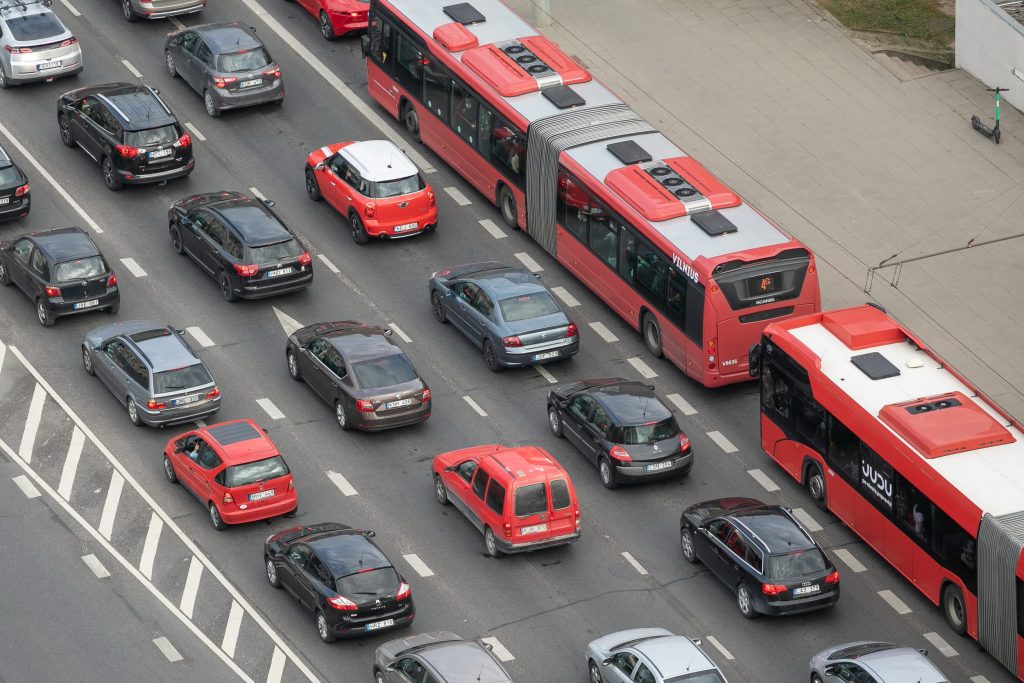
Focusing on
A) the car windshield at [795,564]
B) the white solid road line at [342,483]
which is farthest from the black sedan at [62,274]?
the car windshield at [795,564]

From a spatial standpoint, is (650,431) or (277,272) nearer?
(650,431)

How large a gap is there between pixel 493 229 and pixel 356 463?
11126 mm

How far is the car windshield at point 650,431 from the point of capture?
45.5m

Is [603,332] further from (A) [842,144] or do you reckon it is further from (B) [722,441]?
(A) [842,144]

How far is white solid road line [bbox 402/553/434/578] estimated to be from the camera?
4328cm

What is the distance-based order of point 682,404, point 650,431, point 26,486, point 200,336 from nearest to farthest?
1. point 26,486
2. point 650,431
3. point 682,404
4. point 200,336

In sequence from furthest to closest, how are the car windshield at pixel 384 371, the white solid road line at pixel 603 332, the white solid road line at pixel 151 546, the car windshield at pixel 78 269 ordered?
the white solid road line at pixel 603 332 < the car windshield at pixel 78 269 < the car windshield at pixel 384 371 < the white solid road line at pixel 151 546

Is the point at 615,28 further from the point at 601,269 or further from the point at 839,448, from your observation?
the point at 839,448

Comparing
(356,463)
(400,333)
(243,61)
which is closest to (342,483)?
(356,463)

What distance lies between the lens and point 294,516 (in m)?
44.8

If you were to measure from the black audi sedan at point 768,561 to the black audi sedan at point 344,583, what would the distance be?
6473mm

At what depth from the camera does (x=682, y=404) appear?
49.3 metres

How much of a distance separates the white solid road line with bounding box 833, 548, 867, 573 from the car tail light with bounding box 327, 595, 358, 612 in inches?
429

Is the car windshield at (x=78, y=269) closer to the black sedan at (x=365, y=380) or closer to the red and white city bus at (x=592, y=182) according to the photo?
the black sedan at (x=365, y=380)
